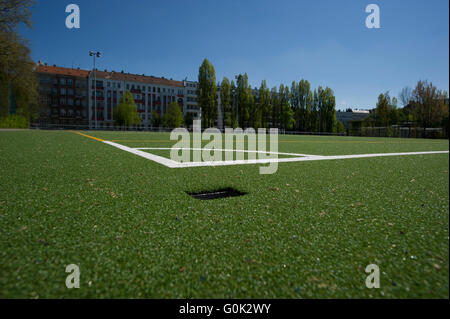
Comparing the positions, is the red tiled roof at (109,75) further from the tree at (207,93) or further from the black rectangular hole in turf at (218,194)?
the black rectangular hole in turf at (218,194)

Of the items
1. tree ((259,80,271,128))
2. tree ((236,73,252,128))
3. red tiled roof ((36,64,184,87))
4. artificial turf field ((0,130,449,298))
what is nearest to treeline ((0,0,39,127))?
artificial turf field ((0,130,449,298))

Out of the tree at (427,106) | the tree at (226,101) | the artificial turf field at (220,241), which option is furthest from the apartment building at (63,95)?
the artificial turf field at (220,241)

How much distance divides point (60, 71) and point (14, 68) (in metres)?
49.4

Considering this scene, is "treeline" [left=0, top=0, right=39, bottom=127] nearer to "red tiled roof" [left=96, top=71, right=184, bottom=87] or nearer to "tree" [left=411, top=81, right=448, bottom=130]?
"tree" [left=411, top=81, right=448, bottom=130]

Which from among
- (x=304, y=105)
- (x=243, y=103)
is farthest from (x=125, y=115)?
(x=304, y=105)

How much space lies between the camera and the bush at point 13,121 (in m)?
24.0

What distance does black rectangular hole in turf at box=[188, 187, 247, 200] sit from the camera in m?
2.40

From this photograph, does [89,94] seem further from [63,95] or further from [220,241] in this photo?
[220,241]

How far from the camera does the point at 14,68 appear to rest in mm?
19438

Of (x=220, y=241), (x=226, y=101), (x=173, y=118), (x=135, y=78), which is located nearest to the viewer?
(x=220, y=241)

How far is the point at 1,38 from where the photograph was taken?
44.7 feet
